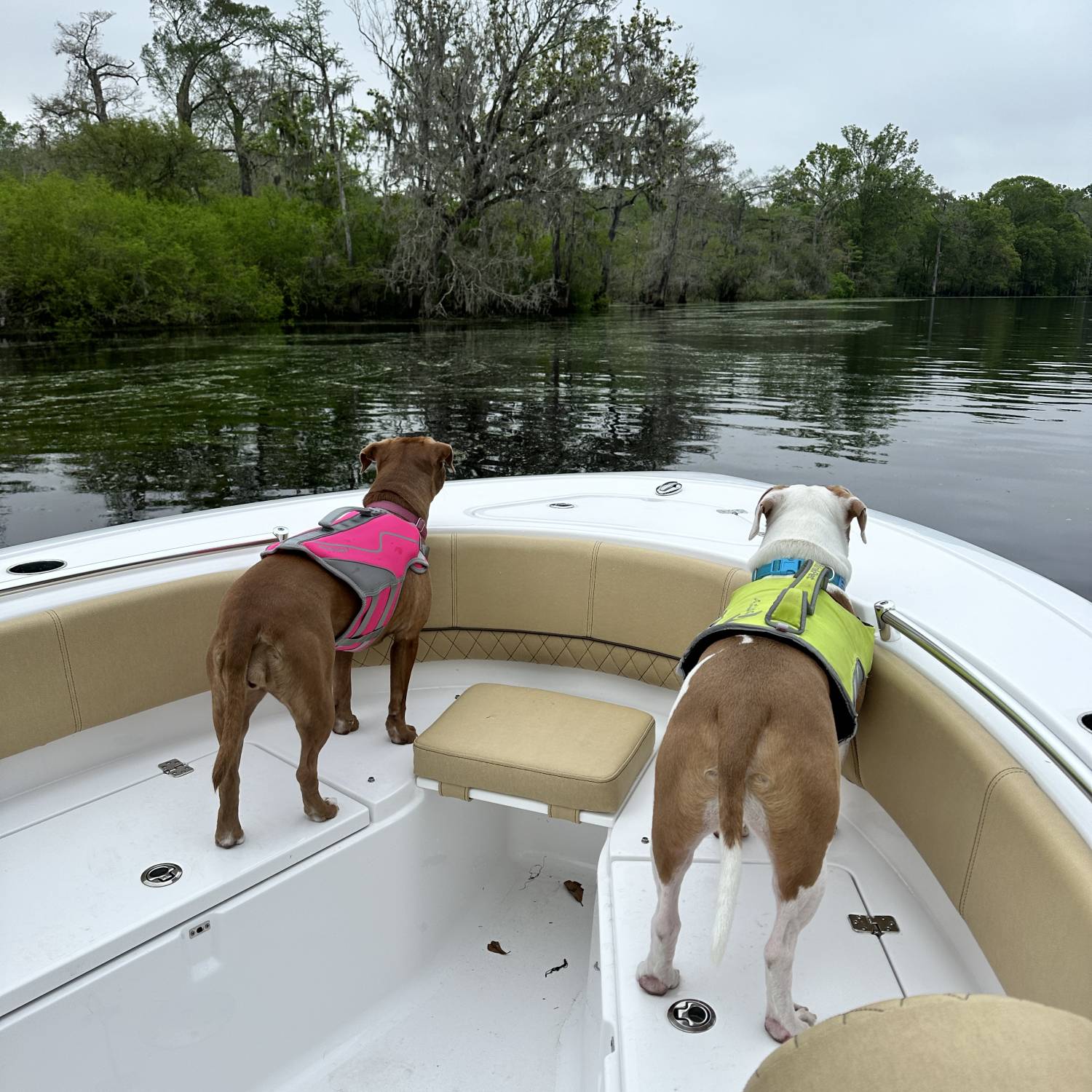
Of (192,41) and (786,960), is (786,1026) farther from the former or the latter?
(192,41)

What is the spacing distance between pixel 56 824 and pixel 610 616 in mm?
1752

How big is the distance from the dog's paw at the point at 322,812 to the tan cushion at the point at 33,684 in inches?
29.6

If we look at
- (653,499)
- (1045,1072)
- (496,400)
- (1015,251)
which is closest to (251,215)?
(496,400)

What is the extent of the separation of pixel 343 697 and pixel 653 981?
1.44m

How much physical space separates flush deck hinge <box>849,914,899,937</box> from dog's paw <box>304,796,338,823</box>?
1.36 m

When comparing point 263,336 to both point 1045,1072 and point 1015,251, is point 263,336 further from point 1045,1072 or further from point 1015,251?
point 1015,251

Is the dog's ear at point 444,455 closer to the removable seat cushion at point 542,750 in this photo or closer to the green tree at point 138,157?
the removable seat cushion at point 542,750

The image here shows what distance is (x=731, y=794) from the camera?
1408 mm

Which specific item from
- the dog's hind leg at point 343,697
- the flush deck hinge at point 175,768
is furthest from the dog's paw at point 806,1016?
the flush deck hinge at point 175,768

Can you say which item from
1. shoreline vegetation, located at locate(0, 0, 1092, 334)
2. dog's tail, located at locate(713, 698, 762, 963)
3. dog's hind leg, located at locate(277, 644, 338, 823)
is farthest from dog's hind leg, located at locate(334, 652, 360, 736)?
shoreline vegetation, located at locate(0, 0, 1092, 334)

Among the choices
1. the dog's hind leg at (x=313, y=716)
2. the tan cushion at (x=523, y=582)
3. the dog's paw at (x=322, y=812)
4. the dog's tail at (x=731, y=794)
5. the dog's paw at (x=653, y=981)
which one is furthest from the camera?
the tan cushion at (x=523, y=582)

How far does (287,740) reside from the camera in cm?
266

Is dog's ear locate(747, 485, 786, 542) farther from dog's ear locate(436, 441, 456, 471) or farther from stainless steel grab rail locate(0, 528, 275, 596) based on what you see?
stainless steel grab rail locate(0, 528, 275, 596)

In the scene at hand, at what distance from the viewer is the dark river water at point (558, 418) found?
9.82 m
